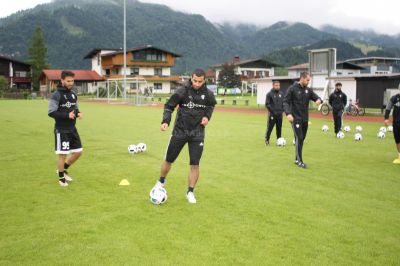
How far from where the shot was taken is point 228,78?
86.2 meters

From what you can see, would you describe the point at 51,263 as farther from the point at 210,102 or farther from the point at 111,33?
the point at 111,33

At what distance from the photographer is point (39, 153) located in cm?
1247

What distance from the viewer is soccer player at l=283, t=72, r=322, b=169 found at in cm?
1075

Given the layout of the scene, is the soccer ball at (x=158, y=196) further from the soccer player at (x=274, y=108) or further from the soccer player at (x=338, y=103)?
the soccer player at (x=338, y=103)

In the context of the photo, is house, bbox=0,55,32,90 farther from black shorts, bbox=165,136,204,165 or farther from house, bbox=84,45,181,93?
black shorts, bbox=165,136,204,165

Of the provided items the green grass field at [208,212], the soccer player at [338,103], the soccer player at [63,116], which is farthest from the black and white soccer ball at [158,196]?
the soccer player at [338,103]

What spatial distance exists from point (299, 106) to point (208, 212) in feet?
16.7

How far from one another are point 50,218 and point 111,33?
17671 centimetres

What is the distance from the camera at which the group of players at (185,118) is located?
23.8 ft

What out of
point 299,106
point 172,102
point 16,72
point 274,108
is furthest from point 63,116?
point 16,72

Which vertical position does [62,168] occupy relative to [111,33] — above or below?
below

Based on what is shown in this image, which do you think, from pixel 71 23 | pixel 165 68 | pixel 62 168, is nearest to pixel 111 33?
pixel 71 23

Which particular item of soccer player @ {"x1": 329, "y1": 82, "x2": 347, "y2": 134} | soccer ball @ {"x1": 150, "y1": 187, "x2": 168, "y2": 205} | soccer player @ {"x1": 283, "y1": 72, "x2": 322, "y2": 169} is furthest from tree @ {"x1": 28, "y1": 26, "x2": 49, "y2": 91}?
soccer ball @ {"x1": 150, "y1": 187, "x2": 168, "y2": 205}

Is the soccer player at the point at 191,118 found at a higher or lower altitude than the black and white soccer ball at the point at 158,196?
higher
